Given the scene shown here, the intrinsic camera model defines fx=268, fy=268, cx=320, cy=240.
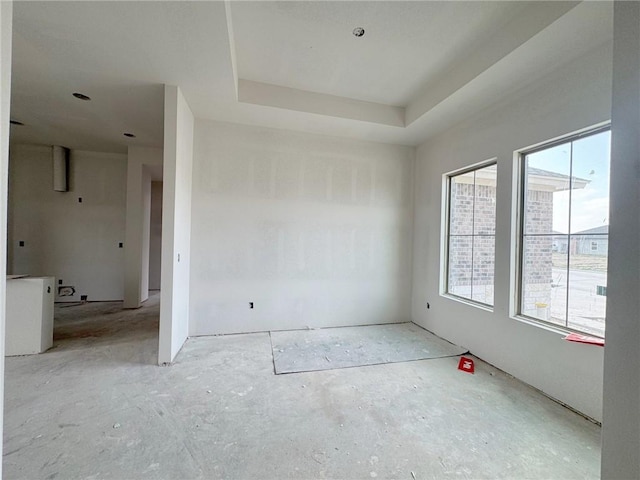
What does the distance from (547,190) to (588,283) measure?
940 mm

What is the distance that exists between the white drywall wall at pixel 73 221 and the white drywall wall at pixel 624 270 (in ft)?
22.5

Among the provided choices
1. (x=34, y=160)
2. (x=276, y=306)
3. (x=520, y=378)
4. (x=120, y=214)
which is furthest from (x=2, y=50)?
(x=34, y=160)

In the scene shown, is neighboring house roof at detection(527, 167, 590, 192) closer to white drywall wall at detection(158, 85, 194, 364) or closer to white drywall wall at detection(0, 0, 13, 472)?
white drywall wall at detection(0, 0, 13, 472)

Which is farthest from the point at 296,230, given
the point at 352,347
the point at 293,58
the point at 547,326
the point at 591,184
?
the point at 591,184

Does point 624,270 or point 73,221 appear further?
point 73,221

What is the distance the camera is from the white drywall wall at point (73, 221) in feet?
16.7

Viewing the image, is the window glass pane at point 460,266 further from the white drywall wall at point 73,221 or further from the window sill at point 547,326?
the white drywall wall at point 73,221

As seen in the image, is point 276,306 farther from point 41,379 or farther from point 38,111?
point 38,111

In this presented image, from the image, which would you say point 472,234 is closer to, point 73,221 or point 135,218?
point 135,218

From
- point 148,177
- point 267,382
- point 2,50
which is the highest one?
point 148,177

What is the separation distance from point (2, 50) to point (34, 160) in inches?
244

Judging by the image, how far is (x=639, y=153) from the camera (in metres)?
0.82

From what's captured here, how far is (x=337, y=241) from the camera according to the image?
422cm

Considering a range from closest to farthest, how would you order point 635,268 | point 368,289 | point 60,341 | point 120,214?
1. point 635,268
2. point 60,341
3. point 368,289
4. point 120,214
